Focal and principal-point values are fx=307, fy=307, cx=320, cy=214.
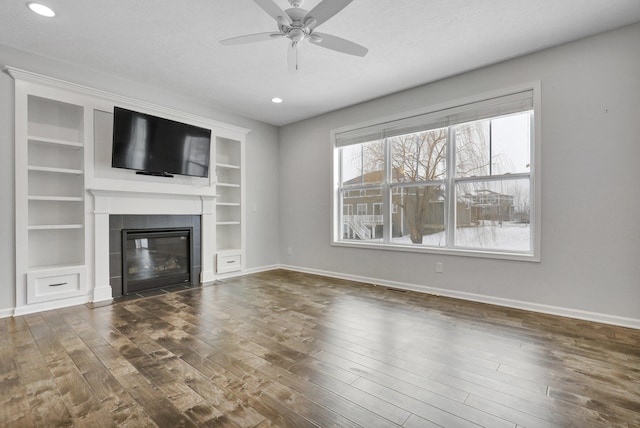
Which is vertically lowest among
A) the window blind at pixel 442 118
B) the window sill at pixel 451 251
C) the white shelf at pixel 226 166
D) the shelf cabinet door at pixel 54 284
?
the shelf cabinet door at pixel 54 284

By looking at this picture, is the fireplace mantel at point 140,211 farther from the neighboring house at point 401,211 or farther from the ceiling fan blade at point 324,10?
the ceiling fan blade at point 324,10

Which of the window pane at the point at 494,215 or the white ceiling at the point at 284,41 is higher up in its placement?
the white ceiling at the point at 284,41

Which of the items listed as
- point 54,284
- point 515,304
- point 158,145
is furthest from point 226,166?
point 515,304

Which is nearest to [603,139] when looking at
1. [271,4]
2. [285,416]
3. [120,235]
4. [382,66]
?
[382,66]

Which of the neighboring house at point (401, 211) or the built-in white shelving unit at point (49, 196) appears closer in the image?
the built-in white shelving unit at point (49, 196)

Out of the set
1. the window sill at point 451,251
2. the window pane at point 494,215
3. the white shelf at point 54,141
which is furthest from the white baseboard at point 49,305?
the window pane at point 494,215

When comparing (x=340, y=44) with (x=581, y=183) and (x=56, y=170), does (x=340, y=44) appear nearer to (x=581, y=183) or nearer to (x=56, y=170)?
(x=581, y=183)

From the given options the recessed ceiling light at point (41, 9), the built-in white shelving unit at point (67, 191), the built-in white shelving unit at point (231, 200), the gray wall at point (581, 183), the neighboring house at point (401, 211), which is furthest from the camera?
the built-in white shelving unit at point (231, 200)

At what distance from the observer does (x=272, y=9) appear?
2.13 metres

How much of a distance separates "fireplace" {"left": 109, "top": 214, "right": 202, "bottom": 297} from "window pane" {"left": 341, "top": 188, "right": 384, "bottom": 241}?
2354mm

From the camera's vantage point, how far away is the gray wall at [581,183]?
2.80m

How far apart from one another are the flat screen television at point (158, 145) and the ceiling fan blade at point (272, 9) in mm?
2550

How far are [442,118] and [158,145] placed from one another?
3733mm

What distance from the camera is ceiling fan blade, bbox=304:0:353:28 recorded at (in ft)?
6.73
